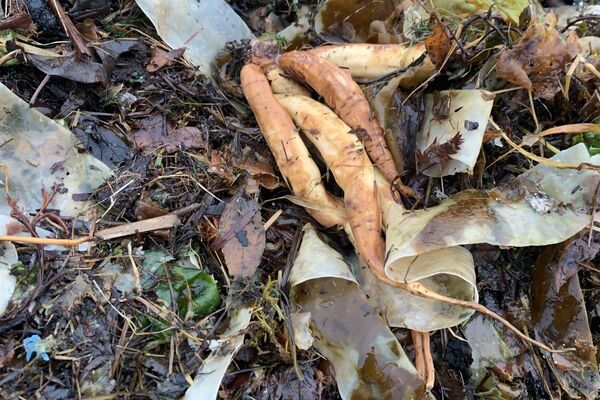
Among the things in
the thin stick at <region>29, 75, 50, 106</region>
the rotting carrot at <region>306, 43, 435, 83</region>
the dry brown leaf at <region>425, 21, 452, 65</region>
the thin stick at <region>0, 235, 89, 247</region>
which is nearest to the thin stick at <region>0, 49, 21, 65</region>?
the thin stick at <region>29, 75, 50, 106</region>

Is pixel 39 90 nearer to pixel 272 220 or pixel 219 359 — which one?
pixel 272 220

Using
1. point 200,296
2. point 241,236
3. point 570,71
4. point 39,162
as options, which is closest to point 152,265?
point 200,296

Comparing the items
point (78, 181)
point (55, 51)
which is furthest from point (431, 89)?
point (55, 51)

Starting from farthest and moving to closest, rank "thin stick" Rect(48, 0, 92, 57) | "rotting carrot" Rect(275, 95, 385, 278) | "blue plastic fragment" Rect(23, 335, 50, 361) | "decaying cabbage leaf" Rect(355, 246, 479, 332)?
1. "thin stick" Rect(48, 0, 92, 57)
2. "rotting carrot" Rect(275, 95, 385, 278)
3. "decaying cabbage leaf" Rect(355, 246, 479, 332)
4. "blue plastic fragment" Rect(23, 335, 50, 361)

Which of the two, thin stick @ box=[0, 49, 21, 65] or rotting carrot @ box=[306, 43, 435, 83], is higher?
thin stick @ box=[0, 49, 21, 65]

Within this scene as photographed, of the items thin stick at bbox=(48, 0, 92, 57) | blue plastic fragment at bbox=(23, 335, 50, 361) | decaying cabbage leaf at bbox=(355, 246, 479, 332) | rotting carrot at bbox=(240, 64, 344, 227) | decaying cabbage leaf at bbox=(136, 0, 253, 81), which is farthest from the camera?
decaying cabbage leaf at bbox=(136, 0, 253, 81)

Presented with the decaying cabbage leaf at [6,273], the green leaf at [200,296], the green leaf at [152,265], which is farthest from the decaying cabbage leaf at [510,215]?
the decaying cabbage leaf at [6,273]

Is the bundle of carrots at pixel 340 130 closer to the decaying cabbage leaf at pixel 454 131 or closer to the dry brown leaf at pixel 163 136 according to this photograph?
the decaying cabbage leaf at pixel 454 131

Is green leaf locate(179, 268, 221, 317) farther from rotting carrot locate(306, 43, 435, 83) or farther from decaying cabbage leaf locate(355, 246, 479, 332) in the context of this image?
rotting carrot locate(306, 43, 435, 83)
